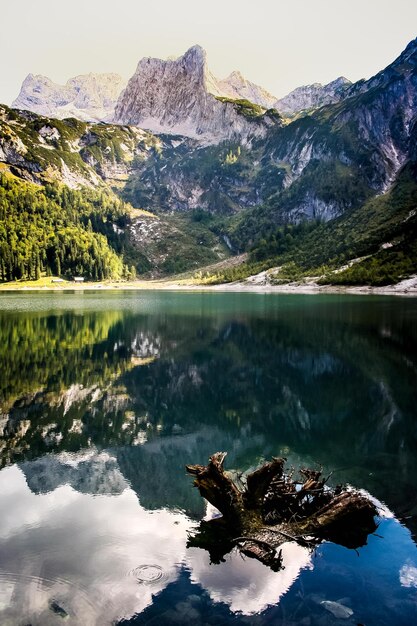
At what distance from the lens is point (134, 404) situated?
26719 millimetres

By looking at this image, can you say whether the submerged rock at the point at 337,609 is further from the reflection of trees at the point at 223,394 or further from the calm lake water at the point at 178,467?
the reflection of trees at the point at 223,394

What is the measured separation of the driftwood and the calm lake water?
18.8 inches

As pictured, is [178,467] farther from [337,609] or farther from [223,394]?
[223,394]

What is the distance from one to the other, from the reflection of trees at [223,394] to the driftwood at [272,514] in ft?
10.8

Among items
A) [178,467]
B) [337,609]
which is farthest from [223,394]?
[337,609]

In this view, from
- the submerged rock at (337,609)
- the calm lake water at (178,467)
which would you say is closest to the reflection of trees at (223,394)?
the calm lake water at (178,467)

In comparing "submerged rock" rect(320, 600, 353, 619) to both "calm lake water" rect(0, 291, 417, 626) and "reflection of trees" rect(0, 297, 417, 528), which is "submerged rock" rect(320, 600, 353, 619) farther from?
"reflection of trees" rect(0, 297, 417, 528)

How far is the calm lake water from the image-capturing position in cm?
984

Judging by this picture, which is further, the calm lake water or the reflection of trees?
the reflection of trees

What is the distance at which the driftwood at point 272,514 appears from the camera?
11.8 meters

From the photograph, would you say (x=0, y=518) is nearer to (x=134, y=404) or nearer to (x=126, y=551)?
(x=126, y=551)

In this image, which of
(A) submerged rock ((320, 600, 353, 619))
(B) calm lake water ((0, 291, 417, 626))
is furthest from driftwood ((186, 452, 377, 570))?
(A) submerged rock ((320, 600, 353, 619))

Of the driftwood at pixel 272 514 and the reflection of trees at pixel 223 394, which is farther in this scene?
the reflection of trees at pixel 223 394

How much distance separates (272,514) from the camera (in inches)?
493
